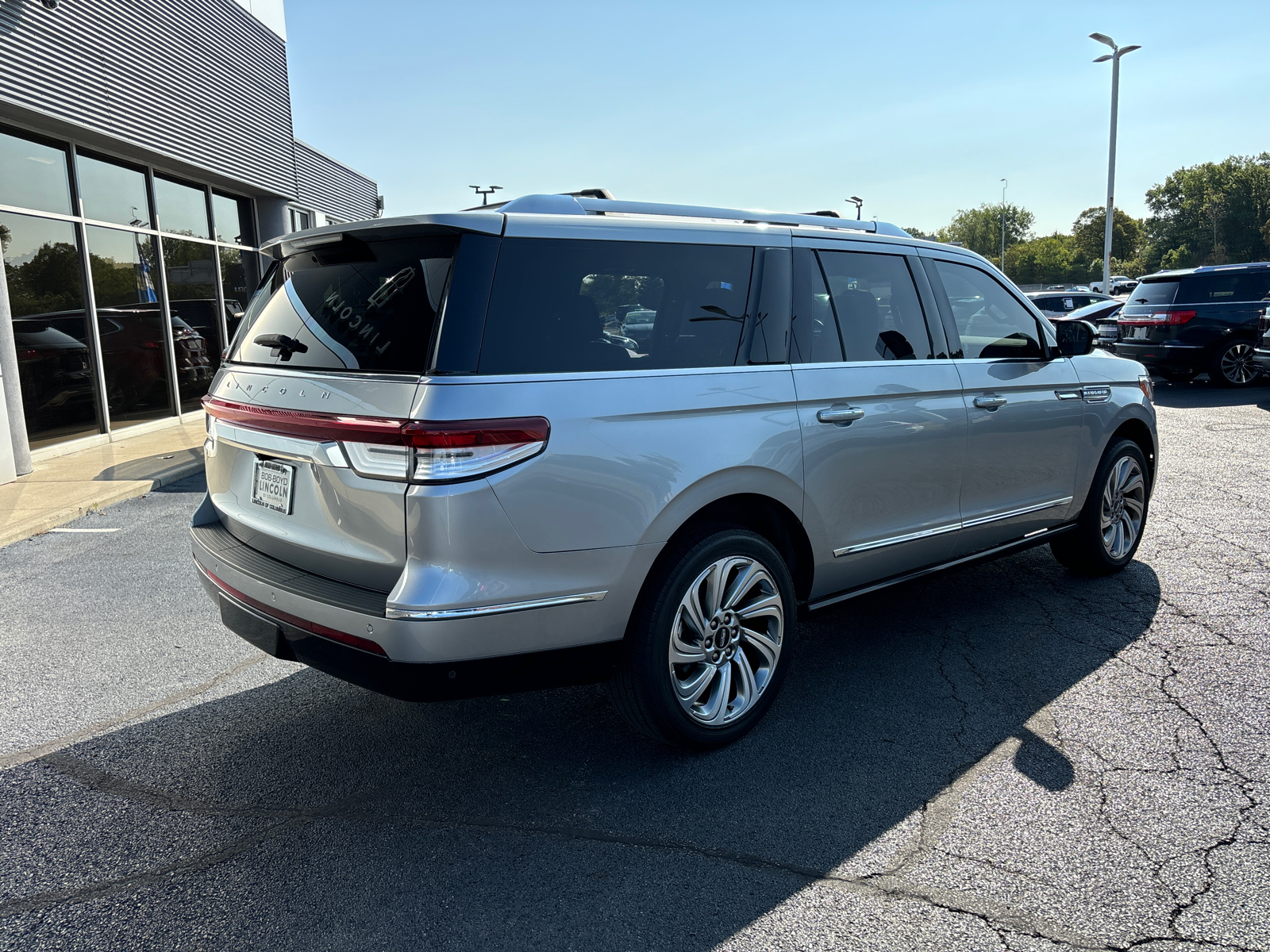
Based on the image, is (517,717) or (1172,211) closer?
(517,717)

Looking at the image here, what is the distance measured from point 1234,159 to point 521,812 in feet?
503

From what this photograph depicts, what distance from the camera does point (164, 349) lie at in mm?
13156

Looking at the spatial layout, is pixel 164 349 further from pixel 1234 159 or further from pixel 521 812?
pixel 1234 159

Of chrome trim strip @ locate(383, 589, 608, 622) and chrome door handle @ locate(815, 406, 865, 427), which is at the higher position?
chrome door handle @ locate(815, 406, 865, 427)

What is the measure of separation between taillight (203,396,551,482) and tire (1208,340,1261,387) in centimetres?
1511

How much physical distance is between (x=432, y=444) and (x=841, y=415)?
5.69 ft

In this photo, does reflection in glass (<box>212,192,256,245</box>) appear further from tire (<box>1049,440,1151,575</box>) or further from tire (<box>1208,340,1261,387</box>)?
tire (<box>1208,340,1261,387</box>)

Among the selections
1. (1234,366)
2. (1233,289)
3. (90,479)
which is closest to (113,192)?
(90,479)

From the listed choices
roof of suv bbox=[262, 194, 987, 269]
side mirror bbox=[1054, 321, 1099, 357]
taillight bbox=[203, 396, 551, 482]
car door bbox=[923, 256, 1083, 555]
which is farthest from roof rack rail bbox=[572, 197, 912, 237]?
side mirror bbox=[1054, 321, 1099, 357]

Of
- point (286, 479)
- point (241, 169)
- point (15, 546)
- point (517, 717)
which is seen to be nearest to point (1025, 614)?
point (517, 717)

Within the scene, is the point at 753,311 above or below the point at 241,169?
below

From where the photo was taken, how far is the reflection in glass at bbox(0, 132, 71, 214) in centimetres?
987

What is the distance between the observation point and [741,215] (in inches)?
143

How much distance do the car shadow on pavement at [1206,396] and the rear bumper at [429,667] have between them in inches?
492
